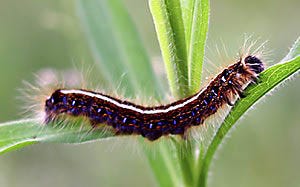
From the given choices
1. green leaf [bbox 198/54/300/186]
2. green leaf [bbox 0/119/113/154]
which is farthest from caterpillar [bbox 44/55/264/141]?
green leaf [bbox 0/119/113/154]

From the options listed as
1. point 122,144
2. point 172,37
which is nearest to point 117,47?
point 122,144

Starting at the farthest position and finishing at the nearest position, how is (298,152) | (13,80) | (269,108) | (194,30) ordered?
(13,80) < (269,108) < (298,152) < (194,30)

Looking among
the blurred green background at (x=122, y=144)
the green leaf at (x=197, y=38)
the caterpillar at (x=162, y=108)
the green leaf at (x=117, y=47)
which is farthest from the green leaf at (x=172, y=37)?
the blurred green background at (x=122, y=144)

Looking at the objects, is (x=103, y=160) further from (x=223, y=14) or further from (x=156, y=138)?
(x=156, y=138)

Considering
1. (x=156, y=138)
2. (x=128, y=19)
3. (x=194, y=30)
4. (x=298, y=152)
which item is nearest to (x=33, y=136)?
(x=156, y=138)

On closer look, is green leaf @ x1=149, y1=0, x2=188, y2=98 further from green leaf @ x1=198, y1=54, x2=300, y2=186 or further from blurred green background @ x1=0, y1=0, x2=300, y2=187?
blurred green background @ x1=0, y1=0, x2=300, y2=187

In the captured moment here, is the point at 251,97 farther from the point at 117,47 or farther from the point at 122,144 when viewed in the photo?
the point at 122,144

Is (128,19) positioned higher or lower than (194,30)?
lower
